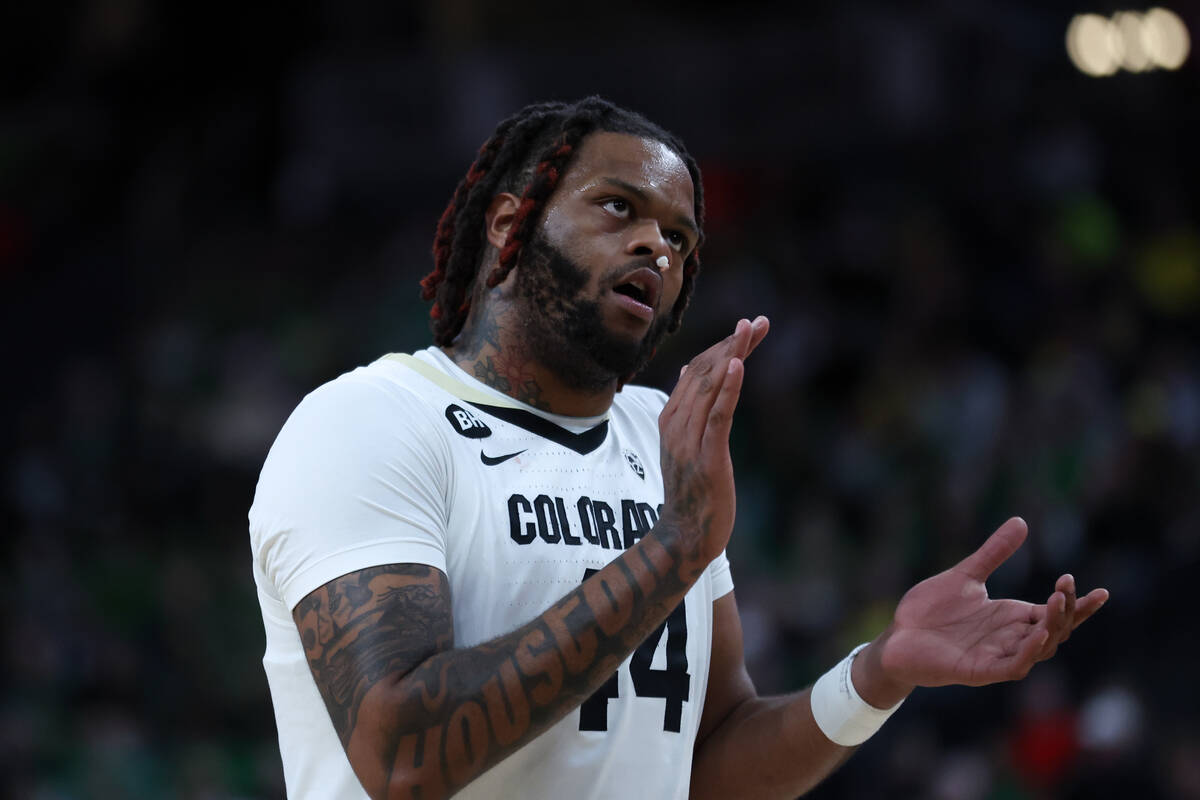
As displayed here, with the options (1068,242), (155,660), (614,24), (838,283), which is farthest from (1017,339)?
Answer: (155,660)

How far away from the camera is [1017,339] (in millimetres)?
9523

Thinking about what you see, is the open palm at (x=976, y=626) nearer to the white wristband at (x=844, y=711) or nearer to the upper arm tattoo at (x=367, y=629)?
the white wristband at (x=844, y=711)

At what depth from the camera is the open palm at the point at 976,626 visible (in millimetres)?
2816

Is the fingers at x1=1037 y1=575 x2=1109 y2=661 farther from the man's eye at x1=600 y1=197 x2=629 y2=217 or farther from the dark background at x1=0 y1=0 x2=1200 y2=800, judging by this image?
the dark background at x1=0 y1=0 x2=1200 y2=800

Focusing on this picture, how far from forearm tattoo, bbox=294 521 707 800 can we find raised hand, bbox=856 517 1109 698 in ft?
2.24

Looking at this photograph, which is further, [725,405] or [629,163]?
[629,163]

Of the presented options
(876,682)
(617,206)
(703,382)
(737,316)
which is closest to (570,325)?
(617,206)

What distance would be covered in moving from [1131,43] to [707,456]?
30.1ft

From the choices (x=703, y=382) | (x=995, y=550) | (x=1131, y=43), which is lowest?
(x=995, y=550)

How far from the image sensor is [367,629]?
253cm

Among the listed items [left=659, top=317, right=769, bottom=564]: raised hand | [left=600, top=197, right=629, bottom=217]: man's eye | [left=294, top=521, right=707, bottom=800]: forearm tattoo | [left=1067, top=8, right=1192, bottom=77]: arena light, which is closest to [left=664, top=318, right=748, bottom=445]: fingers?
[left=659, top=317, right=769, bottom=564]: raised hand

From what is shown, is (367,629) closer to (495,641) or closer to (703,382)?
(495,641)

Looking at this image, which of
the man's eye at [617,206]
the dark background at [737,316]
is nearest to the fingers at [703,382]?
the man's eye at [617,206]

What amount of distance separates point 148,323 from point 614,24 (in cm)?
487
